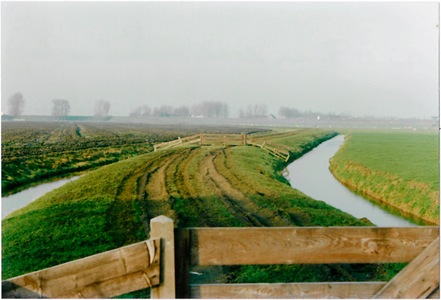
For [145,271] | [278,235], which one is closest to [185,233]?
[145,271]

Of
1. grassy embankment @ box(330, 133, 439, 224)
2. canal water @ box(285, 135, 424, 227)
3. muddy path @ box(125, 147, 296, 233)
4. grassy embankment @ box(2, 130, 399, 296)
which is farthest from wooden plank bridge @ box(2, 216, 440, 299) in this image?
grassy embankment @ box(330, 133, 439, 224)

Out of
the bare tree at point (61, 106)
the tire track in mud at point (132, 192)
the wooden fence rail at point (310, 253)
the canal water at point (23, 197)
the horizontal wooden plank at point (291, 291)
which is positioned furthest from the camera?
the bare tree at point (61, 106)

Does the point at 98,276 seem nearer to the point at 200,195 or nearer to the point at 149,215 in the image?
the point at 149,215

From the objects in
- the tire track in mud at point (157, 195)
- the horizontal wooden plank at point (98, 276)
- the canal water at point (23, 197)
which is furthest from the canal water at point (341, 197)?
the canal water at point (23, 197)

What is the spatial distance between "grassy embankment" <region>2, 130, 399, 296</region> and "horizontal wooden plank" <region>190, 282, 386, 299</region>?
353cm

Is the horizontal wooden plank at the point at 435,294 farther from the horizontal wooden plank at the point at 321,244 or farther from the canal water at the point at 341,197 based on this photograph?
the canal water at the point at 341,197

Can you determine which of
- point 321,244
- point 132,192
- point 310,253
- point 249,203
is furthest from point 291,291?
point 132,192

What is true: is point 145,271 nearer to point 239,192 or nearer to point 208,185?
point 239,192

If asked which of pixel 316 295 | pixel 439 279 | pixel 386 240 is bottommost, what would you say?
pixel 316 295

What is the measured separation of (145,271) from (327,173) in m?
26.3

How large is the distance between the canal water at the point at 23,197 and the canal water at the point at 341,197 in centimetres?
1516

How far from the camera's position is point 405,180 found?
18.2 meters

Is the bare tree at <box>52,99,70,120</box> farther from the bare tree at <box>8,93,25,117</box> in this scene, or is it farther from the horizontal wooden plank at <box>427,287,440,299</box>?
the horizontal wooden plank at <box>427,287,440,299</box>

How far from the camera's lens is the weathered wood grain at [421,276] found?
97.7 inches
